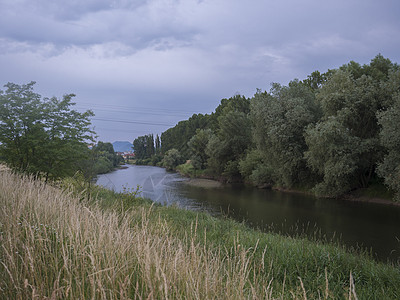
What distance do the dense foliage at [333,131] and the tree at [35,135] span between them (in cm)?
Result: 1629

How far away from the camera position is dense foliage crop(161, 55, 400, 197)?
2002 centimetres

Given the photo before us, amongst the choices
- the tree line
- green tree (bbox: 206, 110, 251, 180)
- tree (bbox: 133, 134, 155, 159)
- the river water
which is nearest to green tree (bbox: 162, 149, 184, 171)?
green tree (bbox: 206, 110, 251, 180)

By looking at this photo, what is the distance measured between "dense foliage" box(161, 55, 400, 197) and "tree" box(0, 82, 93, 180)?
16.3 meters

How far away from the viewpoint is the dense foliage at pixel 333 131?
2002 centimetres

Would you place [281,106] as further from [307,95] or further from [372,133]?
[372,133]

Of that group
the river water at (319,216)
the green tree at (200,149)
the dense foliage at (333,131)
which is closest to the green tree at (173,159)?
the green tree at (200,149)

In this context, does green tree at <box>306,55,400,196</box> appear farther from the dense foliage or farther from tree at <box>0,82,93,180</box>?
tree at <box>0,82,93,180</box>

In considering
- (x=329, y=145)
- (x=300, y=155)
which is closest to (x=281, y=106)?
(x=300, y=155)

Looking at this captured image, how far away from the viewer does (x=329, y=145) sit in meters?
21.0

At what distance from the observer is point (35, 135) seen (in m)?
11.6

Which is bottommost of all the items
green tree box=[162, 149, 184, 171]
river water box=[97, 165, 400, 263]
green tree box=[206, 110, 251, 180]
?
river water box=[97, 165, 400, 263]

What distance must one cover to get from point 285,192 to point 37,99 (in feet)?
75.5

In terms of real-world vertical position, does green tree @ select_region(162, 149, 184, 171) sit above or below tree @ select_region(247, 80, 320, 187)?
below

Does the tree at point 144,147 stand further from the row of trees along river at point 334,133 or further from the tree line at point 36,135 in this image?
the tree line at point 36,135
